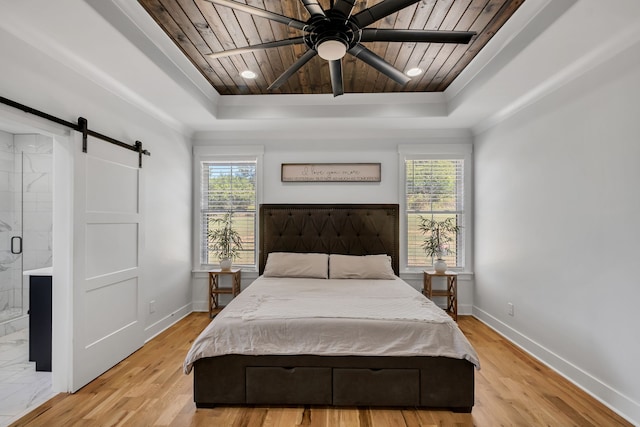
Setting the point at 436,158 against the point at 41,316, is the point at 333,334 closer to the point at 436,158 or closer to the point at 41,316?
the point at 41,316

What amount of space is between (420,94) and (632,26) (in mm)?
1961

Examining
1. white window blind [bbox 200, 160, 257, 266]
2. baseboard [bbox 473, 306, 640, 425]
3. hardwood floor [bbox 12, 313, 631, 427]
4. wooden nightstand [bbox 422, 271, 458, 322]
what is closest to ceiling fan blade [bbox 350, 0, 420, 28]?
hardwood floor [bbox 12, 313, 631, 427]

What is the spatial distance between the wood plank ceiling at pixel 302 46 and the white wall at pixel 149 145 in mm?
821

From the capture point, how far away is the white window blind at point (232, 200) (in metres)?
4.55

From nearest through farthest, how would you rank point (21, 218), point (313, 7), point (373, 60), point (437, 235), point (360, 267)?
point (313, 7)
point (373, 60)
point (360, 267)
point (21, 218)
point (437, 235)

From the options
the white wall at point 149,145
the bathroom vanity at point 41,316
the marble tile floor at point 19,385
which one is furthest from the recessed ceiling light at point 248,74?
the marble tile floor at point 19,385

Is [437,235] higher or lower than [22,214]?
lower

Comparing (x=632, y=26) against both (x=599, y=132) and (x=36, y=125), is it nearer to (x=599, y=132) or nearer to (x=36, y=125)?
(x=599, y=132)

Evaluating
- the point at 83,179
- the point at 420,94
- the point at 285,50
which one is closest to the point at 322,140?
the point at 420,94

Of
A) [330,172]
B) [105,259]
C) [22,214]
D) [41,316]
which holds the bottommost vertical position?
[41,316]

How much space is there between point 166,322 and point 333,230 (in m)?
2.31

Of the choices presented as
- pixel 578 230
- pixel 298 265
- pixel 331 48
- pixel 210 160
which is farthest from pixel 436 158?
pixel 210 160

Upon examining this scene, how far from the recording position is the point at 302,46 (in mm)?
2746

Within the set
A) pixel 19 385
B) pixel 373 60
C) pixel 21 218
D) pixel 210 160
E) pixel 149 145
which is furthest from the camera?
pixel 210 160
